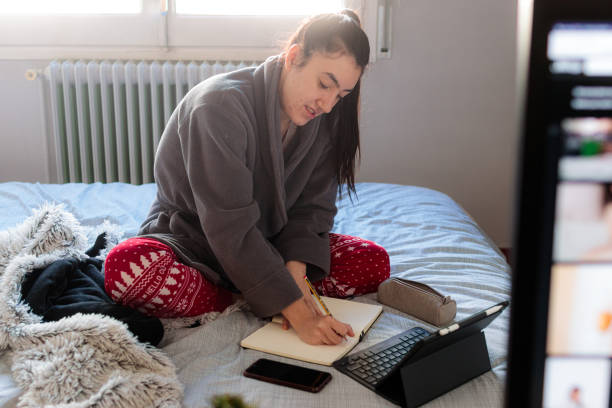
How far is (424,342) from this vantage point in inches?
28.3

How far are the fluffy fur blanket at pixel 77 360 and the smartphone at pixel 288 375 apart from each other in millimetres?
120

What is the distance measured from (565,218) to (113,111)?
7.71 ft

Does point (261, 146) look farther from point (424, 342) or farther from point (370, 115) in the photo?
point (370, 115)

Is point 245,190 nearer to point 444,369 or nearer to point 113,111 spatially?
point 444,369

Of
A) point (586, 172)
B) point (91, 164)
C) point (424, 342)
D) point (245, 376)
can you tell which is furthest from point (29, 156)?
point (586, 172)

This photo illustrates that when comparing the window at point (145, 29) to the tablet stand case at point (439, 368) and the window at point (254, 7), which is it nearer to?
the window at point (254, 7)

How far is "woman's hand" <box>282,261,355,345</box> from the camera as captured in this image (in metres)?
0.94

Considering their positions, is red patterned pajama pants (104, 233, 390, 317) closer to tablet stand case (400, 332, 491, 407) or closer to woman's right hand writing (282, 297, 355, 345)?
woman's right hand writing (282, 297, 355, 345)

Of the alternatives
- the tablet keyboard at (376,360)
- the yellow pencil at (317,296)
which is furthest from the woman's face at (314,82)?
the tablet keyboard at (376,360)

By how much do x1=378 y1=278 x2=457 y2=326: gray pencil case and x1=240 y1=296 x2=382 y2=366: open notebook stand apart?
0.04 metres

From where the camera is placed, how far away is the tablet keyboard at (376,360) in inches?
33.0

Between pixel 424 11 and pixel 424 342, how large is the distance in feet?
6.34

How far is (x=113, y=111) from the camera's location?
2371 mm

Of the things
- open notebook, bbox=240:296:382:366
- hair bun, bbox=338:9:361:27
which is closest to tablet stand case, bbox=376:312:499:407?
open notebook, bbox=240:296:382:366
